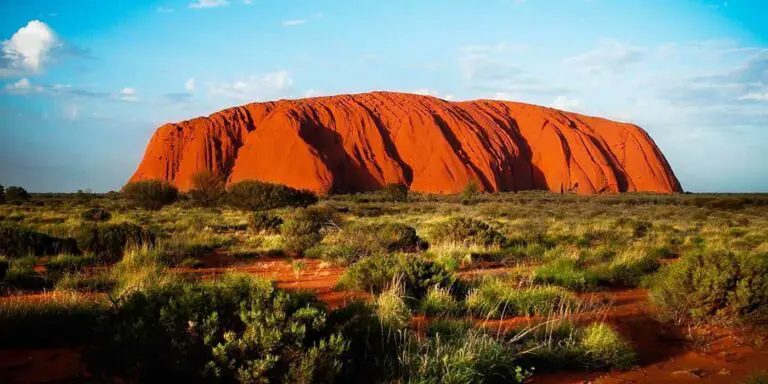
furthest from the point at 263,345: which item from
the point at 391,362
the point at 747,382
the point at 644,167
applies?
the point at 644,167

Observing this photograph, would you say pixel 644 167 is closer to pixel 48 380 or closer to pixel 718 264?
pixel 718 264

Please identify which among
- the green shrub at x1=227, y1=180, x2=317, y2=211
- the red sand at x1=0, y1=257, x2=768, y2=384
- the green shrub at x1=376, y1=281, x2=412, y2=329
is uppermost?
the green shrub at x1=227, y1=180, x2=317, y2=211

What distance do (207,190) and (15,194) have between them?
19.1 meters

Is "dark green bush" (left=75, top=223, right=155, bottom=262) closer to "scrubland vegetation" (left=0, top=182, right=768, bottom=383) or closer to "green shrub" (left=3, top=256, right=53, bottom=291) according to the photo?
"scrubland vegetation" (left=0, top=182, right=768, bottom=383)

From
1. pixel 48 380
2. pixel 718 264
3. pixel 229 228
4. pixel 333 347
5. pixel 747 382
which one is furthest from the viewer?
pixel 229 228

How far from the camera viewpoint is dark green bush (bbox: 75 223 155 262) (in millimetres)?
9593

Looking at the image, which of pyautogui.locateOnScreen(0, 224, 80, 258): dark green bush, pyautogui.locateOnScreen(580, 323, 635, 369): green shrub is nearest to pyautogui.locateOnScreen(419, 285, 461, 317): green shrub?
pyautogui.locateOnScreen(580, 323, 635, 369): green shrub

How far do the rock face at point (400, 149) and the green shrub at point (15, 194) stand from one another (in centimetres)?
1748

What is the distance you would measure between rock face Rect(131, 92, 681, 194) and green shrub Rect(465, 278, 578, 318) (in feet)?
164

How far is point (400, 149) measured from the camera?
65.5 metres

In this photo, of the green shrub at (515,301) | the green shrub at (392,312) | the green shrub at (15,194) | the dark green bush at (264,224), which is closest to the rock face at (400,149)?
the green shrub at (15,194)

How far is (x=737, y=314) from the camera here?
5676mm

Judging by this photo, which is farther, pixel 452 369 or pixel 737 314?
pixel 737 314

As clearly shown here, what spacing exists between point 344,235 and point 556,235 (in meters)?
6.60
